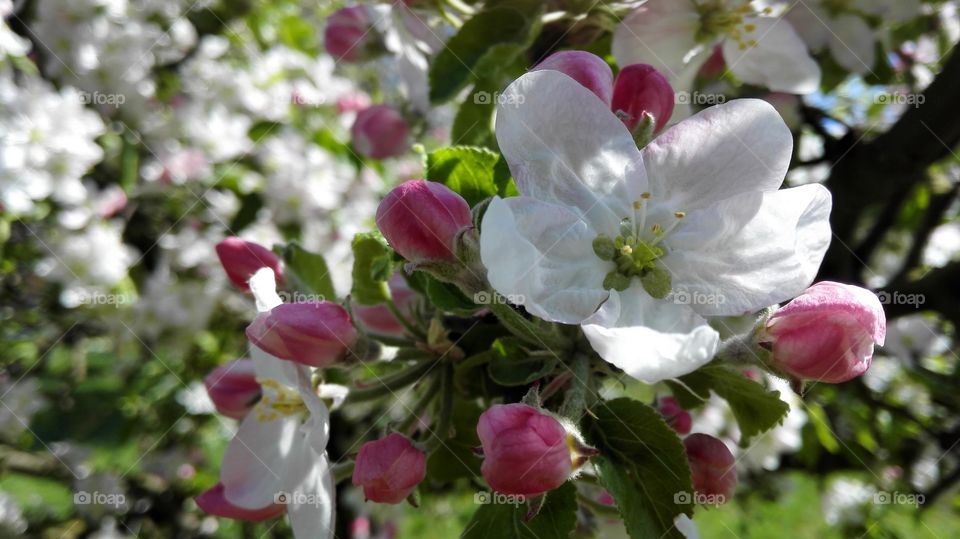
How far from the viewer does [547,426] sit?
70cm

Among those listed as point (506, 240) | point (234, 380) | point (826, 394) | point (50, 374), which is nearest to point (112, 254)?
point (50, 374)

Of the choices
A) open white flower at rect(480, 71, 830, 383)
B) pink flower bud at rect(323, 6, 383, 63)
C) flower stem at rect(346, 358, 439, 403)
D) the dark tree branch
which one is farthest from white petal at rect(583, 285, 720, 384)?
pink flower bud at rect(323, 6, 383, 63)

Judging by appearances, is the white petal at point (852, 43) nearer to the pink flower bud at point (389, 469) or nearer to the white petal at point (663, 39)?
the white petal at point (663, 39)

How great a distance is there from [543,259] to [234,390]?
555 millimetres

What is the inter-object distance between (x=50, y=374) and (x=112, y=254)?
86 centimetres

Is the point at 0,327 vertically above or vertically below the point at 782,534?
above

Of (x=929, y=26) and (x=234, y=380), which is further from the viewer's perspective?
(x=929, y=26)

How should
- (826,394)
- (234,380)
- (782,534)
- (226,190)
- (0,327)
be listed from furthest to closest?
(782,534), (226,190), (0,327), (826,394), (234,380)

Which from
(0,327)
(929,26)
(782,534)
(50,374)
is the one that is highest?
(929,26)

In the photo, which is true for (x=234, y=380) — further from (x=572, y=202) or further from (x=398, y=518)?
(x=398, y=518)

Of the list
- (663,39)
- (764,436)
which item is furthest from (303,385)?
(764,436)

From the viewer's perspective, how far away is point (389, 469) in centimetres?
83

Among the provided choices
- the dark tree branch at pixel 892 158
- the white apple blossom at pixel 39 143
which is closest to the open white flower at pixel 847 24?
the dark tree branch at pixel 892 158

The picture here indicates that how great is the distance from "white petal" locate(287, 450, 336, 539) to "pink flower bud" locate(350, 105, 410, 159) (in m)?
0.79
